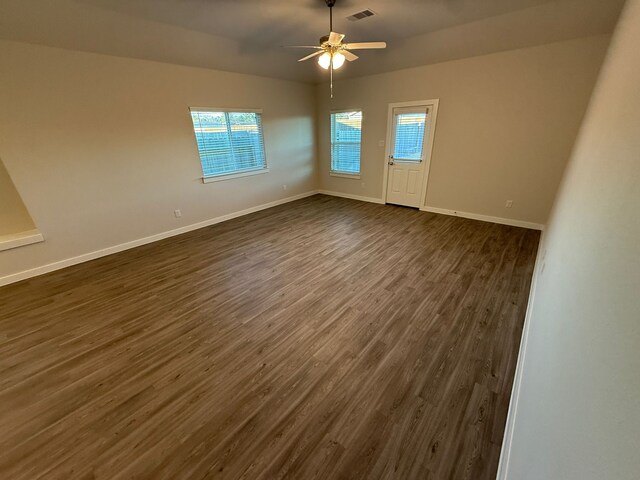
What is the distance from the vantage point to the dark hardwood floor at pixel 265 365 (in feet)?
4.48

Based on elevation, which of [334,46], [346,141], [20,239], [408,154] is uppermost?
[334,46]

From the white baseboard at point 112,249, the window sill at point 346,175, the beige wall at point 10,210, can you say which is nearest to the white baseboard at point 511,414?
the window sill at point 346,175

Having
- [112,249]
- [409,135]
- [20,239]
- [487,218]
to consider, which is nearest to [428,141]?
[409,135]

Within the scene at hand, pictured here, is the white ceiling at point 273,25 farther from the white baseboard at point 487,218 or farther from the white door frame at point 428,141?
the white baseboard at point 487,218

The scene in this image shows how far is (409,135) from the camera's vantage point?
16.4 ft

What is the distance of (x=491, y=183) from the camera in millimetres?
4328

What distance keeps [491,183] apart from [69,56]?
6.14 m

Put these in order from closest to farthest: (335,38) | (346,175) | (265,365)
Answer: (265,365) → (335,38) → (346,175)

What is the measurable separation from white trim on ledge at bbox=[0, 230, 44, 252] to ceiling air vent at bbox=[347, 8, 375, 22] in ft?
15.3

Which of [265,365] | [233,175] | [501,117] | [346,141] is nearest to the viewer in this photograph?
[265,365]

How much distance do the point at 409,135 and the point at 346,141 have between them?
1.54 metres

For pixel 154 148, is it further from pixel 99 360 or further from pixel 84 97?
pixel 99 360

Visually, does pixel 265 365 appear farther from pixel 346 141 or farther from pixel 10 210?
pixel 346 141

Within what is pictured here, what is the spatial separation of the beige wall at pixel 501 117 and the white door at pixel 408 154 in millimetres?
211
